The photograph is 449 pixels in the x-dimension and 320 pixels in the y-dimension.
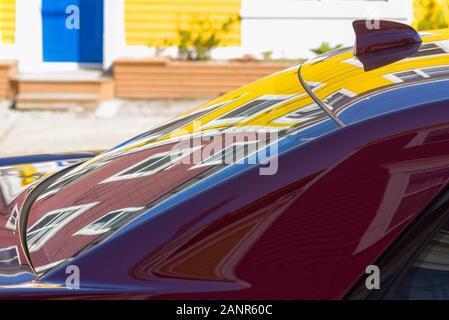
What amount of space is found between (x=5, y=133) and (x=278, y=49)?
164 inches

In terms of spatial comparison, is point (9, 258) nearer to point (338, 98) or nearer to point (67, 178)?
point (67, 178)

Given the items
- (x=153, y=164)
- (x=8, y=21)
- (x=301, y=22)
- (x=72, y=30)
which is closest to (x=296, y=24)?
(x=301, y=22)

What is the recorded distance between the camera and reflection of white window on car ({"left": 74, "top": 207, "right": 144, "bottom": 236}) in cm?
259

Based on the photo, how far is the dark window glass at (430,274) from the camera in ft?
7.72

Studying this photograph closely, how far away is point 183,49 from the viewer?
12.9 metres

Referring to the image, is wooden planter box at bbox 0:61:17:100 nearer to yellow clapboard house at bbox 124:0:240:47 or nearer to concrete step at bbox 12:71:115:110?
concrete step at bbox 12:71:115:110

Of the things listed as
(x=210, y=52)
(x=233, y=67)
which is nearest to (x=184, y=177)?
(x=233, y=67)

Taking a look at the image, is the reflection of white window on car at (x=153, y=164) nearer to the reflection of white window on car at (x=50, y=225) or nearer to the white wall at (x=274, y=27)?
the reflection of white window on car at (x=50, y=225)

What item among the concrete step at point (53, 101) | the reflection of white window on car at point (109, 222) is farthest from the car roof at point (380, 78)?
the concrete step at point (53, 101)

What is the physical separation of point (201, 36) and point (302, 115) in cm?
1039

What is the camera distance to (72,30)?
13.2m

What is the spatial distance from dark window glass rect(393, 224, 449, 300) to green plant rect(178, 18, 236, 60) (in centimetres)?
1059

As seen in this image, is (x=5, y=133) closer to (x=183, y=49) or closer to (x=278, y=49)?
(x=183, y=49)

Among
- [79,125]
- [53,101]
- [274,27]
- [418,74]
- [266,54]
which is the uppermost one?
[418,74]
